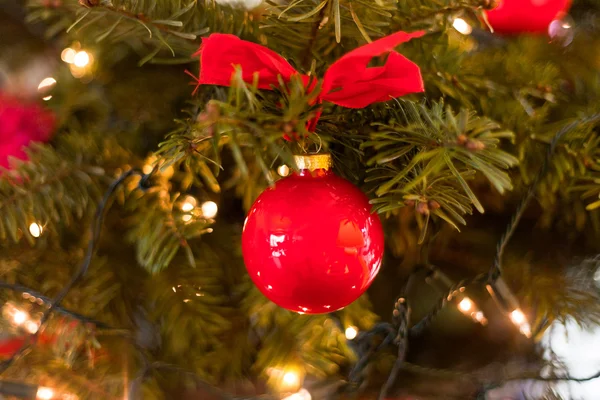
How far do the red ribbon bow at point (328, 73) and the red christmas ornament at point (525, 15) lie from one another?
0.23m

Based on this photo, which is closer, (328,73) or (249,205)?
(328,73)

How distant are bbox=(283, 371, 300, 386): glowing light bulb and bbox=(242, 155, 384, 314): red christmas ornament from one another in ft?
0.66

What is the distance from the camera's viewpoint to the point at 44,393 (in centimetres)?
49

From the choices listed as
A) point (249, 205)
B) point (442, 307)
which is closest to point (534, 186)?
point (442, 307)

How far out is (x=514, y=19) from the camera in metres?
0.44

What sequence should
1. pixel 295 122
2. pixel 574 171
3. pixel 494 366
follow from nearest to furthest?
pixel 295 122 → pixel 574 171 → pixel 494 366

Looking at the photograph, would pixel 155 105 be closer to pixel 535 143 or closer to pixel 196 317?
→ pixel 196 317

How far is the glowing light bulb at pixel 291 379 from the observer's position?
48cm

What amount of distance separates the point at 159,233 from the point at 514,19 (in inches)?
15.4

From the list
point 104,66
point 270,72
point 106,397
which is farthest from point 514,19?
point 106,397

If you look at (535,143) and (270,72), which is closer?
(270,72)

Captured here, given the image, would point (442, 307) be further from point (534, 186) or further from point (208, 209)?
point (208, 209)

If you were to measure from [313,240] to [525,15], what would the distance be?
331 mm

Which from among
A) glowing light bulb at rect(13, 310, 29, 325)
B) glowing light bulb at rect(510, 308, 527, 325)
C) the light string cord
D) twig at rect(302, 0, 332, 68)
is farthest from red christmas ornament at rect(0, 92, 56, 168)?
glowing light bulb at rect(510, 308, 527, 325)
